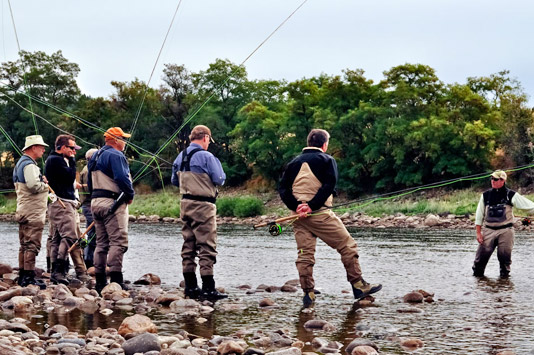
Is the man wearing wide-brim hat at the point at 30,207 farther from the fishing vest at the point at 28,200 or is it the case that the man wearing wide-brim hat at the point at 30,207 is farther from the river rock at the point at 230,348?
the river rock at the point at 230,348

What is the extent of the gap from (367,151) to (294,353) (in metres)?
42.5

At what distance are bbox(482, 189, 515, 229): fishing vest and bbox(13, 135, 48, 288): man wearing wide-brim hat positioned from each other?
20.5ft

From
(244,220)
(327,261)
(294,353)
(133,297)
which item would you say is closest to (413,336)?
(294,353)

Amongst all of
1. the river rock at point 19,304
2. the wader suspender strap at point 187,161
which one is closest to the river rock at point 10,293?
the river rock at point 19,304

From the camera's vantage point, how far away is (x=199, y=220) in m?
8.63

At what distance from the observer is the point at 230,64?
62406 mm

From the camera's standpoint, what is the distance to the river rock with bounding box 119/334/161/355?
5.68m

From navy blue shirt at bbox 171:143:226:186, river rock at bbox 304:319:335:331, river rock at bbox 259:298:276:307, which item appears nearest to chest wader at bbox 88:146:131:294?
navy blue shirt at bbox 171:143:226:186

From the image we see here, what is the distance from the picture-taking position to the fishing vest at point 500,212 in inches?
431

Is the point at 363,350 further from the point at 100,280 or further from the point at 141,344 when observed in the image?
the point at 100,280

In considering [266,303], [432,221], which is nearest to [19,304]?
[266,303]

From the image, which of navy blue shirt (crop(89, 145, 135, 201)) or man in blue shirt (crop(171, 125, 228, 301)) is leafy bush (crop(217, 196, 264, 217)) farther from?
man in blue shirt (crop(171, 125, 228, 301))

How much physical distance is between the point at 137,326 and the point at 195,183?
98.5 inches

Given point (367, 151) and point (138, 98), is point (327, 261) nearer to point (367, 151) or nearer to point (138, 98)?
point (367, 151)
